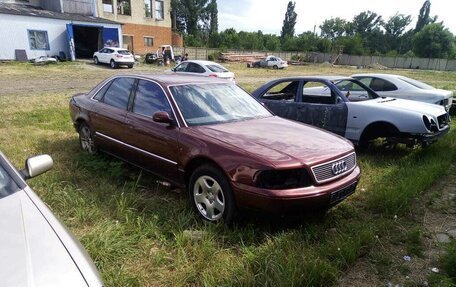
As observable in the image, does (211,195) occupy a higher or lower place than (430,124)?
lower

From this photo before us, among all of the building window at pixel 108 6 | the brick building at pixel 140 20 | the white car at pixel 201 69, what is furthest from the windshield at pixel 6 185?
the building window at pixel 108 6

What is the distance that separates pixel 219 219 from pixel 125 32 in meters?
37.5

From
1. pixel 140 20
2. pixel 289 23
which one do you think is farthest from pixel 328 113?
pixel 289 23

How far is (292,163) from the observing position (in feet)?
10.7

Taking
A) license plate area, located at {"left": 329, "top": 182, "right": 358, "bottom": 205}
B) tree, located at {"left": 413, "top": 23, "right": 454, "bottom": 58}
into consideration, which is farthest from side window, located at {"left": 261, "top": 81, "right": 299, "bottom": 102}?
tree, located at {"left": 413, "top": 23, "right": 454, "bottom": 58}

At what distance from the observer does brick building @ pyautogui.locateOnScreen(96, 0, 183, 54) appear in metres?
36.2

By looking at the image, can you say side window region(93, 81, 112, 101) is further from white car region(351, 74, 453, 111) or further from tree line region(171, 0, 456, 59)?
tree line region(171, 0, 456, 59)

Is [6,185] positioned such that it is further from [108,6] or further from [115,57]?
[108,6]

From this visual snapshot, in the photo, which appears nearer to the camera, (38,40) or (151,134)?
(151,134)

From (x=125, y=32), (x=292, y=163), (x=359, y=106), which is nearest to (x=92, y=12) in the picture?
(x=125, y=32)

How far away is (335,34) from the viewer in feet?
325

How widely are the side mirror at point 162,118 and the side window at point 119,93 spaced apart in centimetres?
105

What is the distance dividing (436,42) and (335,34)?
38803 millimetres

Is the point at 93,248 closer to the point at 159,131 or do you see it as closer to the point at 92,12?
the point at 159,131
